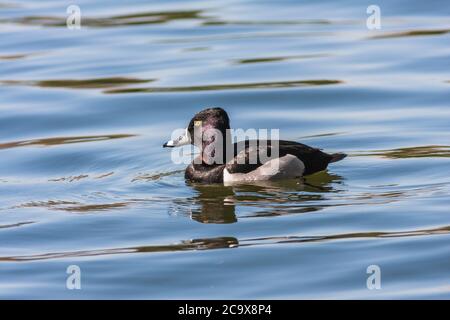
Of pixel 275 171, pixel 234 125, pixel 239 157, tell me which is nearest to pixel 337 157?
pixel 275 171

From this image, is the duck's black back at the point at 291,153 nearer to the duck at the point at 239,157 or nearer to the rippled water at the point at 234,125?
the duck at the point at 239,157

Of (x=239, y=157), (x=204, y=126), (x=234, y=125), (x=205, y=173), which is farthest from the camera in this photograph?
(x=234, y=125)

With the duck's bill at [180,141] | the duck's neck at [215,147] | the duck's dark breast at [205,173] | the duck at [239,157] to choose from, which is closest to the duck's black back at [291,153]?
the duck at [239,157]

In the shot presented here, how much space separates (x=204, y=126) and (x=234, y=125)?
213cm

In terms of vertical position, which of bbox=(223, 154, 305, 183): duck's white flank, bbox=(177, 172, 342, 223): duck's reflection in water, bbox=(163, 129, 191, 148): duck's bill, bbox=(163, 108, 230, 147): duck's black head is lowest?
bbox=(177, 172, 342, 223): duck's reflection in water

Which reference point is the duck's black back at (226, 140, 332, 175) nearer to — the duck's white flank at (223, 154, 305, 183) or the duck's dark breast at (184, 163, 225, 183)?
the duck's white flank at (223, 154, 305, 183)

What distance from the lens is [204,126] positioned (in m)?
13.5

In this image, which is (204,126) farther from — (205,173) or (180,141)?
(205,173)

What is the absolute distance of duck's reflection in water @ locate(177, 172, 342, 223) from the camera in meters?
11.9

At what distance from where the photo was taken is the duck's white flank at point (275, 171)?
12945 mm

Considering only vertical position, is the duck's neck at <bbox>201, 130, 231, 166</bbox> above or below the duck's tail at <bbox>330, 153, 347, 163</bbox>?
above

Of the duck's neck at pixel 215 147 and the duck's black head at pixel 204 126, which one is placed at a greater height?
the duck's black head at pixel 204 126

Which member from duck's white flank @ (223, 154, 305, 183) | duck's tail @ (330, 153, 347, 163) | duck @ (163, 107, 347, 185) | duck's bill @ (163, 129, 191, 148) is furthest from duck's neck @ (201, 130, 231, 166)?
duck's tail @ (330, 153, 347, 163)

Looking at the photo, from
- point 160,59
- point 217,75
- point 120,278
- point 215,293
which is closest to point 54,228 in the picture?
point 120,278
